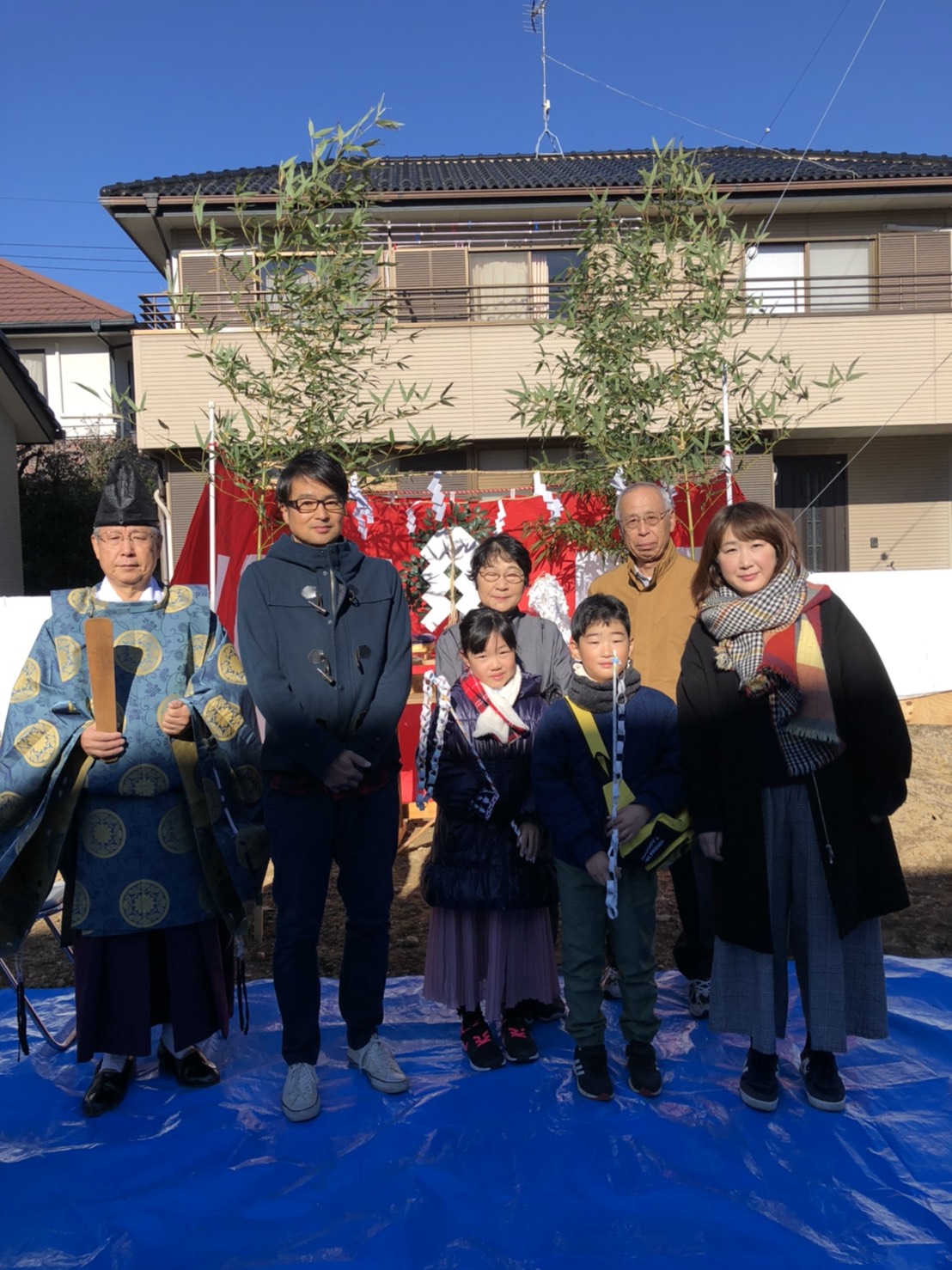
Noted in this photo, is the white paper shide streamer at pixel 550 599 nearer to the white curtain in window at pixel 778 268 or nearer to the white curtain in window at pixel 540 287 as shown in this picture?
the white curtain in window at pixel 540 287

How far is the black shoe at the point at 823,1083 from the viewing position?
8.21 ft

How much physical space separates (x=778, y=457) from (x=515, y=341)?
390 centimetres

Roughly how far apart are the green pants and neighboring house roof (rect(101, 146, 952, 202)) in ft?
30.2

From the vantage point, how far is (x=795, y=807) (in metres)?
2.53

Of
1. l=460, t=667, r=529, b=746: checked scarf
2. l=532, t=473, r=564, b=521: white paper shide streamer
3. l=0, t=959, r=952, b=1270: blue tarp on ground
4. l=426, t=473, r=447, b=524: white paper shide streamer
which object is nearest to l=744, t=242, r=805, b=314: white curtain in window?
l=532, t=473, r=564, b=521: white paper shide streamer

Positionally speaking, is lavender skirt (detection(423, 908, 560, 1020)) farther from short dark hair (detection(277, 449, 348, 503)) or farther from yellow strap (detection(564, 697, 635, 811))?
short dark hair (detection(277, 449, 348, 503))

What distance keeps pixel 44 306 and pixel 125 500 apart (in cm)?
1852

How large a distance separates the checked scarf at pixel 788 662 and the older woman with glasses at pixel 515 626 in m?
0.75

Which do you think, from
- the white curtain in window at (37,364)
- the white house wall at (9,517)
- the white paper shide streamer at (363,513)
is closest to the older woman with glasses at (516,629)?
the white paper shide streamer at (363,513)

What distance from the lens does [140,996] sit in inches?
104

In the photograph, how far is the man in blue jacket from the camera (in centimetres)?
256

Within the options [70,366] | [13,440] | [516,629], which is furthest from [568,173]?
[516,629]

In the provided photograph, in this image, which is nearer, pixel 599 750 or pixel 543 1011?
pixel 599 750

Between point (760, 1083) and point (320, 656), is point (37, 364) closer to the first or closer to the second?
point (320, 656)
